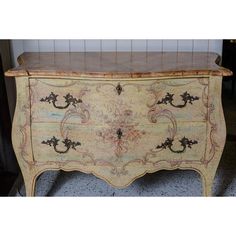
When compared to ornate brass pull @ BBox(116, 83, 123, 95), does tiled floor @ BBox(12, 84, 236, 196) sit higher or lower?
lower

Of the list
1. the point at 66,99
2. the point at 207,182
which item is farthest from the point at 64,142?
the point at 207,182

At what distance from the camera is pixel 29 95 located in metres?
1.36

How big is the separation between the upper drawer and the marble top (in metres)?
0.03

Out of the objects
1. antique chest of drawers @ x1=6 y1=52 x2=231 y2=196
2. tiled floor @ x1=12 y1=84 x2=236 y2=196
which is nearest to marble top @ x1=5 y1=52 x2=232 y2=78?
antique chest of drawers @ x1=6 y1=52 x2=231 y2=196

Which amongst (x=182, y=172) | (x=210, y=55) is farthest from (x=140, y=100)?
(x=182, y=172)

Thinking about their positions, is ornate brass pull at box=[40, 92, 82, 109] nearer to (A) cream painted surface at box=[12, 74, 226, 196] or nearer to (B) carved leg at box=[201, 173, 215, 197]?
(A) cream painted surface at box=[12, 74, 226, 196]

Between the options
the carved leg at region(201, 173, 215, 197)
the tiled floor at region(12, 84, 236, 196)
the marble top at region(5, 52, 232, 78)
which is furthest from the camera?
the tiled floor at region(12, 84, 236, 196)

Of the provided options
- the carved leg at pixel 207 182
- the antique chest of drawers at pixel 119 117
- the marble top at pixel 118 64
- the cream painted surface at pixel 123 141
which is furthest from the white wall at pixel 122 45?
the carved leg at pixel 207 182

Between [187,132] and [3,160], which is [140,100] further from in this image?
[3,160]

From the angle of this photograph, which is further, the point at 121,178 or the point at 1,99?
the point at 1,99

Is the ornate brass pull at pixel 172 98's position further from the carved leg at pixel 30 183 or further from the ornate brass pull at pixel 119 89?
the carved leg at pixel 30 183

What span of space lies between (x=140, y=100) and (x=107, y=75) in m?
0.13

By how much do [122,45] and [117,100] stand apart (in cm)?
45

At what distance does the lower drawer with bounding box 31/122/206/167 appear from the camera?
138 cm
